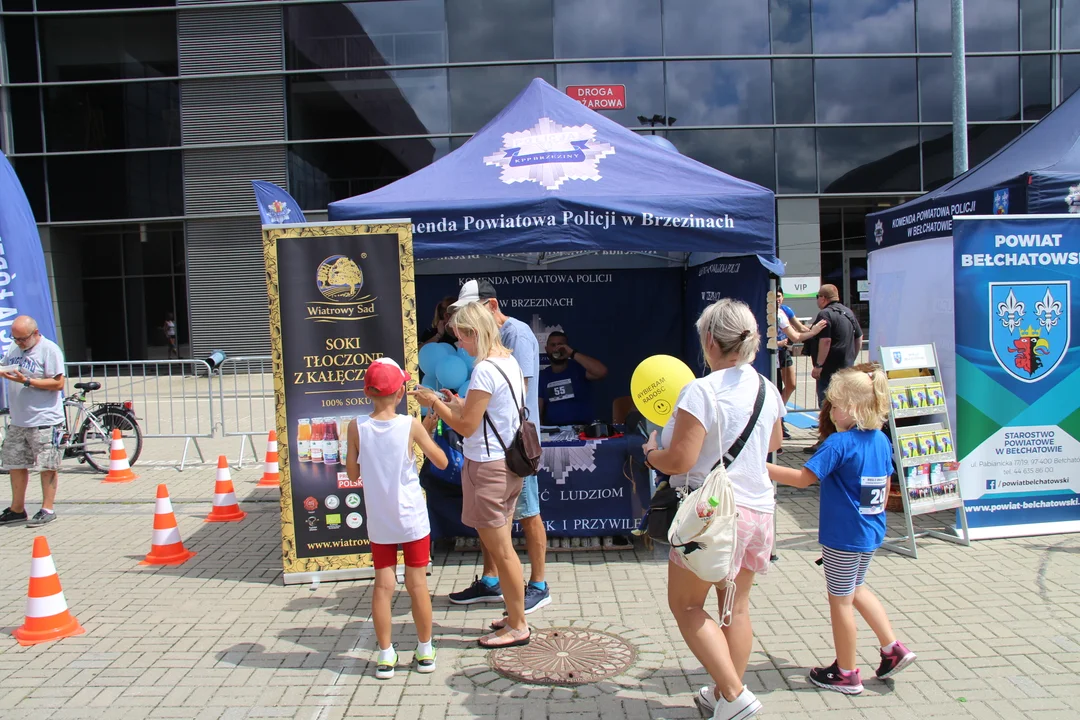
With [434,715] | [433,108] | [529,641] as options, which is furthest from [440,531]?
[433,108]

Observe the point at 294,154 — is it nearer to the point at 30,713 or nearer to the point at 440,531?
the point at 440,531

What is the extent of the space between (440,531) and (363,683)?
1.87 m

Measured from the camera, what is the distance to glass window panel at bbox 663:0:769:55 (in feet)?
61.2

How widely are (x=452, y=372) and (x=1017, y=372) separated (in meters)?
4.10

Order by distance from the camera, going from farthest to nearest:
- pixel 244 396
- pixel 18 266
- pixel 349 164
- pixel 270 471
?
pixel 349 164, pixel 244 396, pixel 18 266, pixel 270 471

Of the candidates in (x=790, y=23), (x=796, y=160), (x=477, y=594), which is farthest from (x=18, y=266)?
(x=790, y=23)

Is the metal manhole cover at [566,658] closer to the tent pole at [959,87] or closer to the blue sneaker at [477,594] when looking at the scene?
the blue sneaker at [477,594]

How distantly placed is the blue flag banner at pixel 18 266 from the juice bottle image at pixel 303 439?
5.51 meters

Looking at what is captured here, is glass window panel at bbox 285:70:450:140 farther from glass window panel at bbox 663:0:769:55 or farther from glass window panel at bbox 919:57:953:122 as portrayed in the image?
glass window panel at bbox 919:57:953:122

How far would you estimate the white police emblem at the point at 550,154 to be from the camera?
5.72m

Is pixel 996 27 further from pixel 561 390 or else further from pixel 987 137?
pixel 561 390

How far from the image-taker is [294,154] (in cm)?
1956

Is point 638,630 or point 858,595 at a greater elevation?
point 858,595

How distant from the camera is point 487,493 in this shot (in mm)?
4039
